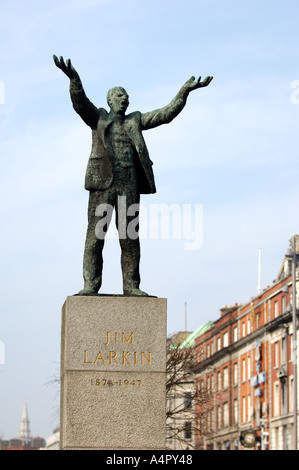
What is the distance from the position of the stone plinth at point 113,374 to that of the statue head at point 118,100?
273 centimetres

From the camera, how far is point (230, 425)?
9244 cm

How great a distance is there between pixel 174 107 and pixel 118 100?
798 mm

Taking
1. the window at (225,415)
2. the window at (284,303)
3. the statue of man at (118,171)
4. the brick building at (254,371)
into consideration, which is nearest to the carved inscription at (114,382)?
the statue of man at (118,171)

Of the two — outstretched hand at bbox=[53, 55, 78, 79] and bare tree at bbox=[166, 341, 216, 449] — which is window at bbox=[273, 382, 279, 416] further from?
outstretched hand at bbox=[53, 55, 78, 79]

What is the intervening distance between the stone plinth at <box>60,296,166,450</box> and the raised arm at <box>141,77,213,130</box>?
2.59 meters

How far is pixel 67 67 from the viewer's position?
14523 mm

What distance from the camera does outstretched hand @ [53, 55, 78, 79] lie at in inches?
568

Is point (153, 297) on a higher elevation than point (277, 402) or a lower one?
lower

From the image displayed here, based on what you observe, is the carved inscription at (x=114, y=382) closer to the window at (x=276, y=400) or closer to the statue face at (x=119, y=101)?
the statue face at (x=119, y=101)

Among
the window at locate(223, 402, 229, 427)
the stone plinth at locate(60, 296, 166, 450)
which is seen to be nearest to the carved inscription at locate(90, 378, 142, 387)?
the stone plinth at locate(60, 296, 166, 450)

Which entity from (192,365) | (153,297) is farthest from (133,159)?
(192,365)

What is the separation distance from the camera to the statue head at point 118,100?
15258 millimetres
